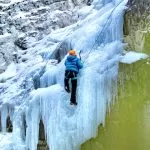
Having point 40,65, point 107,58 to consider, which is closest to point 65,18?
point 40,65

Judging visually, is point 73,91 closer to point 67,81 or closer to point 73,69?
point 67,81

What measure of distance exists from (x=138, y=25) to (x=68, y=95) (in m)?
2.27

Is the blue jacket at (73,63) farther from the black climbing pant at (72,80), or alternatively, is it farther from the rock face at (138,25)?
the rock face at (138,25)

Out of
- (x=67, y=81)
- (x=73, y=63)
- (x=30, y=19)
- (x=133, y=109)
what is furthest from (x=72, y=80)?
(x=30, y=19)

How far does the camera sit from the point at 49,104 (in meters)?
11.5

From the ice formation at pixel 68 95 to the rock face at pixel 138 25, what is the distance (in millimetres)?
170

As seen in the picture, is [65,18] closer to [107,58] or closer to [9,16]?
[9,16]

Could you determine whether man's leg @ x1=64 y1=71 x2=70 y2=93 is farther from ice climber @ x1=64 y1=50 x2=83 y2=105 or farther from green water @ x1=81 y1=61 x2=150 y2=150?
green water @ x1=81 y1=61 x2=150 y2=150

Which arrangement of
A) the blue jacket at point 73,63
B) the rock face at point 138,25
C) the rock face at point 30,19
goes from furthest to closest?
the rock face at point 30,19, the rock face at point 138,25, the blue jacket at point 73,63

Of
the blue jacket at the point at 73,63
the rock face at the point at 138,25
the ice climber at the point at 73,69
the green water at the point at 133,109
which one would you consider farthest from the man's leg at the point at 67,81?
the rock face at the point at 138,25

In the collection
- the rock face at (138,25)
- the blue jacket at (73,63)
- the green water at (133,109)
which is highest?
the rock face at (138,25)

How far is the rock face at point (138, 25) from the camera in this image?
38.0ft

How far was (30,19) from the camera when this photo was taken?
14.8 m

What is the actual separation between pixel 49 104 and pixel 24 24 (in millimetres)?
4029
